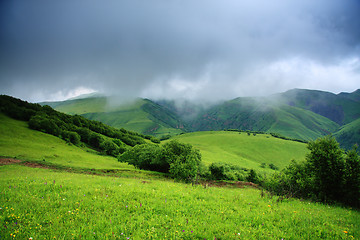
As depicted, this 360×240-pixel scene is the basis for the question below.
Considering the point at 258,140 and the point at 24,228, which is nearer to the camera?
the point at 24,228

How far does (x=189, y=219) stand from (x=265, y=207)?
6297 mm

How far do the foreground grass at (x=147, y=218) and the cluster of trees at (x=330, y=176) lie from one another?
545cm

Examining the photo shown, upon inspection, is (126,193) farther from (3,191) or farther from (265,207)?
(265,207)

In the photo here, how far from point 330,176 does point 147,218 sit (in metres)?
18.8

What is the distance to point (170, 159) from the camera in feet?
135

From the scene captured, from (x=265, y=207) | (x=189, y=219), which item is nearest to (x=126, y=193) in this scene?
(x=189, y=219)

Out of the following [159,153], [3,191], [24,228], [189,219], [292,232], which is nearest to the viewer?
[24,228]

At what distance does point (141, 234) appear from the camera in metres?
7.40

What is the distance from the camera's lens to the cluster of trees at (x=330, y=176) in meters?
15.9

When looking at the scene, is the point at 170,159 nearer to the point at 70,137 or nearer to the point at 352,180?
the point at 352,180

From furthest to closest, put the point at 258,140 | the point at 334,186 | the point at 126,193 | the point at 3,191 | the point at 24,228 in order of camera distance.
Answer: the point at 258,140
the point at 334,186
the point at 126,193
the point at 3,191
the point at 24,228

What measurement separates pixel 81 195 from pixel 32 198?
2680mm

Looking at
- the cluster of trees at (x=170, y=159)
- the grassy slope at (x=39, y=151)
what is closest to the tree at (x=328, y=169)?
the cluster of trees at (x=170, y=159)

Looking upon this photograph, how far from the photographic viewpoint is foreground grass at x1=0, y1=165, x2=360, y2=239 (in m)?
7.55
